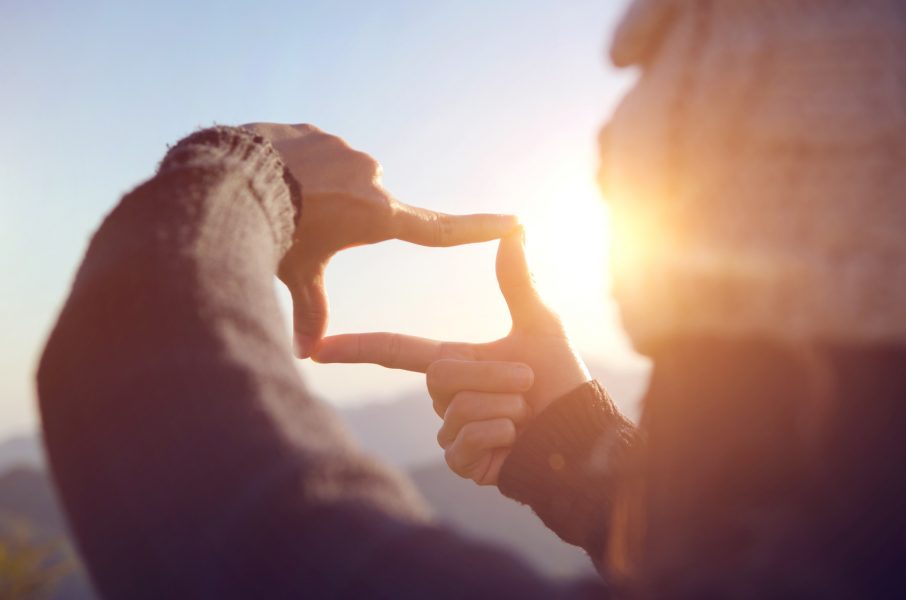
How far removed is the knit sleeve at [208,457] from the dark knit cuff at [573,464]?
0.85m

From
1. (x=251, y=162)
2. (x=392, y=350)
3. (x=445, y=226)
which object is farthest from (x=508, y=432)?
(x=251, y=162)

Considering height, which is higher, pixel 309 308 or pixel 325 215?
pixel 325 215

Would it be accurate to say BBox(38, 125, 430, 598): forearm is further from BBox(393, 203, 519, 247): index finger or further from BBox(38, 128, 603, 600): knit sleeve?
BBox(393, 203, 519, 247): index finger

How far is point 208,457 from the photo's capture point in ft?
2.09

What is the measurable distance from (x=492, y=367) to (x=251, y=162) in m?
0.91

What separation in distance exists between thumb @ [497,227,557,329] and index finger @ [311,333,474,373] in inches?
7.6

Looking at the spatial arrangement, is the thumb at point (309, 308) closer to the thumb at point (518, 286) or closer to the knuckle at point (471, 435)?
the knuckle at point (471, 435)

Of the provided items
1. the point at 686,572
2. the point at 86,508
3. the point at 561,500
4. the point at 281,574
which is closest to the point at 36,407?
the point at 86,508

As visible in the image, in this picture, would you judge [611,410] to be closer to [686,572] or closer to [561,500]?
[561,500]

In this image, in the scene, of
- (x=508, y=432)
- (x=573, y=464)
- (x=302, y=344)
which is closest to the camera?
(x=573, y=464)

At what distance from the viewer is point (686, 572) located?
0.50 metres

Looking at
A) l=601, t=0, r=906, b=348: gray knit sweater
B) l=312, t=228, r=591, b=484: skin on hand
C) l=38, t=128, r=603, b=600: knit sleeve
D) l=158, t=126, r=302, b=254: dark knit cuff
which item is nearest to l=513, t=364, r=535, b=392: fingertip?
l=312, t=228, r=591, b=484: skin on hand

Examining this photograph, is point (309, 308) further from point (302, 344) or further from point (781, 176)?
point (781, 176)

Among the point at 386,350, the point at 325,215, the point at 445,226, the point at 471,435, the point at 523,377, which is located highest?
the point at 445,226
